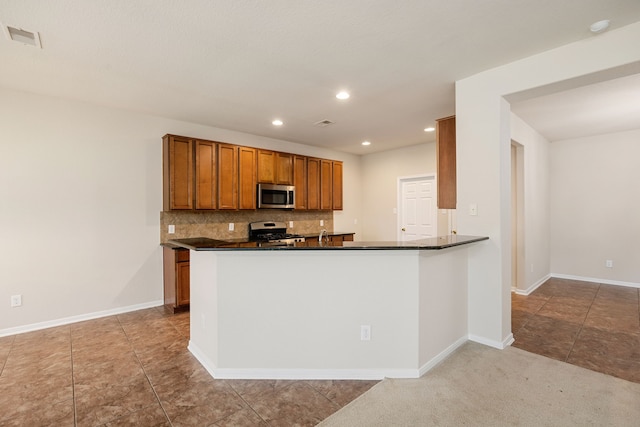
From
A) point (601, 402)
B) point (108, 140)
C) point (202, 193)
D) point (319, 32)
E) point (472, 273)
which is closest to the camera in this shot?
point (601, 402)

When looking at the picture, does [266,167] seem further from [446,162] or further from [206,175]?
[446,162]

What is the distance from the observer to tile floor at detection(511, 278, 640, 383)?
2637 millimetres

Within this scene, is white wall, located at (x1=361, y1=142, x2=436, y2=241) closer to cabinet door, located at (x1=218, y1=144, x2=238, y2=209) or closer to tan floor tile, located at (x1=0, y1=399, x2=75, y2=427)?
cabinet door, located at (x1=218, y1=144, x2=238, y2=209)

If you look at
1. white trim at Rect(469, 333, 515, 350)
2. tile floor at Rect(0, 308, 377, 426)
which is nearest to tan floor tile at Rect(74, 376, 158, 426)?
tile floor at Rect(0, 308, 377, 426)

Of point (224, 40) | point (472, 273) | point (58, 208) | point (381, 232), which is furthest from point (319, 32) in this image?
point (381, 232)

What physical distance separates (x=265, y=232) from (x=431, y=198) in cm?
314

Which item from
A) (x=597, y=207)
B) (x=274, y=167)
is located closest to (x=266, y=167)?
(x=274, y=167)

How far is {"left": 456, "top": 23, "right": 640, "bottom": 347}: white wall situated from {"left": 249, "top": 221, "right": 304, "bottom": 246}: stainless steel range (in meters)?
2.73

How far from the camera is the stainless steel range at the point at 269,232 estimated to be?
510 cm

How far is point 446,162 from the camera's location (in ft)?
11.6

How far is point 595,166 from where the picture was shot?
17.2 ft

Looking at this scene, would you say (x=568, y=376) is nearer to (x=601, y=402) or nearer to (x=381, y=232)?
(x=601, y=402)

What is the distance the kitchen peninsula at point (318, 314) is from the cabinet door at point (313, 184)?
3.39m

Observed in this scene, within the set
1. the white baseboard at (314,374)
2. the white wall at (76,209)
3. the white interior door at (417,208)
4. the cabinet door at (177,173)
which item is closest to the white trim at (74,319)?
the white wall at (76,209)
